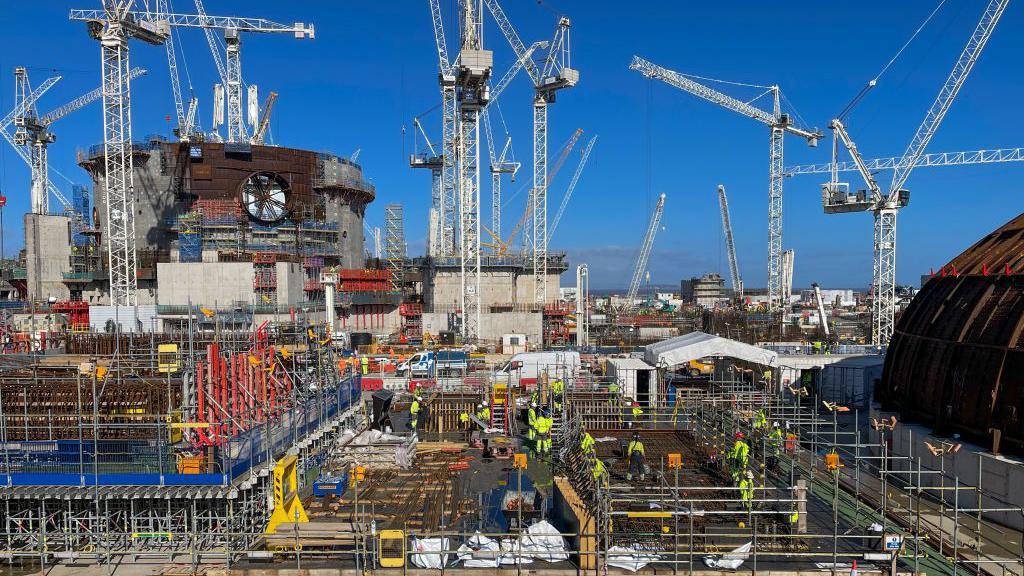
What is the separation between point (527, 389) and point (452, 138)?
30.4 m

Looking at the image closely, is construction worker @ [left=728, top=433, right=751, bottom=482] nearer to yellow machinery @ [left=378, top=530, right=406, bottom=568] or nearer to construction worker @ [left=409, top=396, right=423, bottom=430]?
yellow machinery @ [left=378, top=530, right=406, bottom=568]

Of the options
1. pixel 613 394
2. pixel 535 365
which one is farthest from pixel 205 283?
pixel 613 394

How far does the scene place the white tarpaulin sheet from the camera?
35.0 ft

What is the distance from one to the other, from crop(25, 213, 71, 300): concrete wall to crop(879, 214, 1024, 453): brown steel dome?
56562 millimetres

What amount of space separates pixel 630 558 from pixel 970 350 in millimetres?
11433

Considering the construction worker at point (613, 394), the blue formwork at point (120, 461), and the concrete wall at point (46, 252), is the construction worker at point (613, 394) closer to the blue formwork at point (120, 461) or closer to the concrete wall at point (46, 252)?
the blue formwork at point (120, 461)

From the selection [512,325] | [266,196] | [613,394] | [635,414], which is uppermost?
[266,196]

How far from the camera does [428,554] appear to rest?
1087 cm

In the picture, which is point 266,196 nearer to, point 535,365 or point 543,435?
point 535,365


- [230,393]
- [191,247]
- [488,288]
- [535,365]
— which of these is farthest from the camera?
[488,288]

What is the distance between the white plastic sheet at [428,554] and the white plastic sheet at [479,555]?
1.19 feet

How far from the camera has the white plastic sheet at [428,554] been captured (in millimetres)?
10711

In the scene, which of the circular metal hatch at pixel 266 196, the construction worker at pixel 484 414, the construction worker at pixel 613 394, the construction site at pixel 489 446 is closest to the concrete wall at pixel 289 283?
the construction site at pixel 489 446

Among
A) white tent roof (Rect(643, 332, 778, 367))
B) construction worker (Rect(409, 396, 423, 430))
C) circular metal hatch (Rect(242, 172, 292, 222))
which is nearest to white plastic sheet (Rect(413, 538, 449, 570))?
construction worker (Rect(409, 396, 423, 430))
